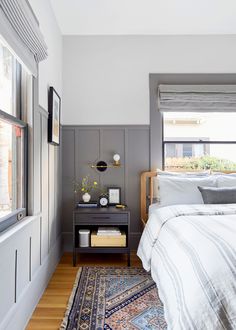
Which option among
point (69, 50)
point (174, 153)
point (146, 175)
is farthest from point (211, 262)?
point (69, 50)

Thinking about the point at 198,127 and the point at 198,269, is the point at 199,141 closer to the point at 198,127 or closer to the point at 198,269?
the point at 198,127

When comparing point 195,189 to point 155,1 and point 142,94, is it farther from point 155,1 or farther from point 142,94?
point 155,1

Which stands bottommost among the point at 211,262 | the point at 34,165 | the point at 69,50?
the point at 211,262

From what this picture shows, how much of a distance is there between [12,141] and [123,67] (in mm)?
2079

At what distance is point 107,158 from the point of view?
336 centimetres

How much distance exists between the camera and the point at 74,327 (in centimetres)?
177

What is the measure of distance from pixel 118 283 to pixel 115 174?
138 centimetres

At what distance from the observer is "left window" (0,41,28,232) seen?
169cm

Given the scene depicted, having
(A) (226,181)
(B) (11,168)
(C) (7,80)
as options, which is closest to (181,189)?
(A) (226,181)

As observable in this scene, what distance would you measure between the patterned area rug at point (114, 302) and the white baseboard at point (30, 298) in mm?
276

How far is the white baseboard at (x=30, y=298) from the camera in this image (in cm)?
155

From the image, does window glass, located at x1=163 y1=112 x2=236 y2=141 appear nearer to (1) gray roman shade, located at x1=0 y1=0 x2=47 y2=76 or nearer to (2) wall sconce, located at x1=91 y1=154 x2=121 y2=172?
(2) wall sconce, located at x1=91 y1=154 x2=121 y2=172

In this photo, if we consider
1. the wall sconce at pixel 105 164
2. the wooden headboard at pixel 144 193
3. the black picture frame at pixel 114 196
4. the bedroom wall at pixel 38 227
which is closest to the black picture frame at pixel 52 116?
the bedroom wall at pixel 38 227

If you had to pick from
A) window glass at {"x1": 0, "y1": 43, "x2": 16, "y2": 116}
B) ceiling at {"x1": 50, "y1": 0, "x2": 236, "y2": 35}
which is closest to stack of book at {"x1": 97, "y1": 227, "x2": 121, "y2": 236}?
window glass at {"x1": 0, "y1": 43, "x2": 16, "y2": 116}
